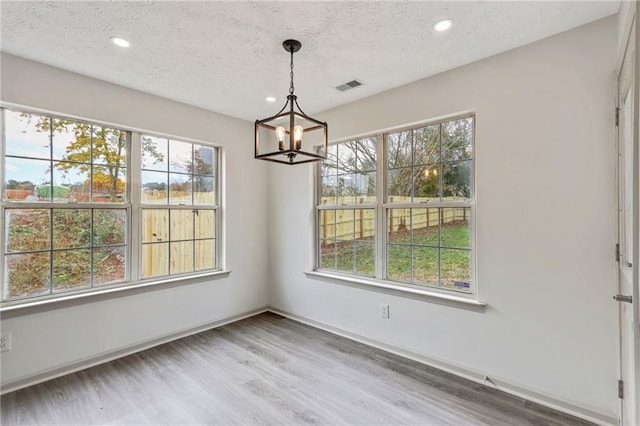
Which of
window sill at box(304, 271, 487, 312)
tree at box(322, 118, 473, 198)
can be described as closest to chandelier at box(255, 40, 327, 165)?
tree at box(322, 118, 473, 198)

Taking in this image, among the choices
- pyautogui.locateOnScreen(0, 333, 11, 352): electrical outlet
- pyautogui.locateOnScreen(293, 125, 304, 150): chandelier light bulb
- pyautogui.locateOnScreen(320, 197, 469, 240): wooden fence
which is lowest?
pyautogui.locateOnScreen(0, 333, 11, 352): electrical outlet

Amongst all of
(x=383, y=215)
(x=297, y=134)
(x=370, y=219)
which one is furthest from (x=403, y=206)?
(x=297, y=134)

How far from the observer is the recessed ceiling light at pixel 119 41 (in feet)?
7.32

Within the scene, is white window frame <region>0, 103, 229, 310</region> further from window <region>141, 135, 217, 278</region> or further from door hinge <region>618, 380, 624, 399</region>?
door hinge <region>618, 380, 624, 399</region>

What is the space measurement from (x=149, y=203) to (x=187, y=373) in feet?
6.01

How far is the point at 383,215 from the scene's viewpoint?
3.31 metres

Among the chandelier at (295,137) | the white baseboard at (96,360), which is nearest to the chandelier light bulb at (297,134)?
the chandelier at (295,137)

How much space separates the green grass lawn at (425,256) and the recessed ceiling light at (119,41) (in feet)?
9.25

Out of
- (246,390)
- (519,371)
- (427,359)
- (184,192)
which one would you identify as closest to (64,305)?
(184,192)

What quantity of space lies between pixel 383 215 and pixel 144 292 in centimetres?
270

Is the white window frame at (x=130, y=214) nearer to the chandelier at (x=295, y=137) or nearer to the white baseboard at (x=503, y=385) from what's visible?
the chandelier at (x=295, y=137)

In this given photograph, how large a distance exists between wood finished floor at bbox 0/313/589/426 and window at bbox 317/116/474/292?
89cm

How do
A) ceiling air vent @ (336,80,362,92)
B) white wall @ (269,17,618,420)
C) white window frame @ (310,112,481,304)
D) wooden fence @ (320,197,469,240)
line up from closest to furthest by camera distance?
white wall @ (269,17,618,420), white window frame @ (310,112,481,304), wooden fence @ (320,197,469,240), ceiling air vent @ (336,80,362,92)

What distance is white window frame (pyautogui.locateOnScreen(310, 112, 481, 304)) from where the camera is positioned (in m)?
2.69
